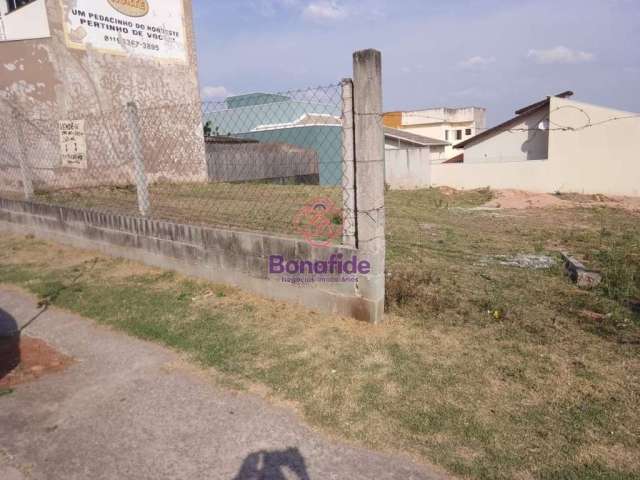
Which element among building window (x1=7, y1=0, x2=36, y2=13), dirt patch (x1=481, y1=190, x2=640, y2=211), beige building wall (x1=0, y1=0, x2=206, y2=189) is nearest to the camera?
beige building wall (x1=0, y1=0, x2=206, y2=189)

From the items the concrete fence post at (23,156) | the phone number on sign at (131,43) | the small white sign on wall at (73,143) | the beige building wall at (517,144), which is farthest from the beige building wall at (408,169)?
the concrete fence post at (23,156)

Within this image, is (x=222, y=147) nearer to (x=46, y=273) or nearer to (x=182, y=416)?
(x=46, y=273)

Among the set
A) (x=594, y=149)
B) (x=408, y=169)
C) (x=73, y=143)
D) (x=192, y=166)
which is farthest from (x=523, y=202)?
(x=73, y=143)

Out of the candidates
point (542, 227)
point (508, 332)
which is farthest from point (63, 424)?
point (542, 227)

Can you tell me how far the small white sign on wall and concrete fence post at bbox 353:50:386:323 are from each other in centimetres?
473

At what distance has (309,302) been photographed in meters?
3.60

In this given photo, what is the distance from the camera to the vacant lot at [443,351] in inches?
79.7

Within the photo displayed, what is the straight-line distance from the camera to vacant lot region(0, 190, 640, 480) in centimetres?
202

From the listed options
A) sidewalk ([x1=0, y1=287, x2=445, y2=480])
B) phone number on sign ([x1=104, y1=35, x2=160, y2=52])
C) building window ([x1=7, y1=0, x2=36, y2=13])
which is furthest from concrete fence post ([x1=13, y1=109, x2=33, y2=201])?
building window ([x1=7, y1=0, x2=36, y2=13])

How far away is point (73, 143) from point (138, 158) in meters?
2.11

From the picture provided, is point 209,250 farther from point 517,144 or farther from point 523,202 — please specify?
point 517,144

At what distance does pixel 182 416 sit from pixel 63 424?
0.68m

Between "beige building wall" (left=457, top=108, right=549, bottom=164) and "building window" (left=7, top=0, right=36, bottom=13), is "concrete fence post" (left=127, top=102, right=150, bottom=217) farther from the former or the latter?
"beige building wall" (left=457, top=108, right=549, bottom=164)

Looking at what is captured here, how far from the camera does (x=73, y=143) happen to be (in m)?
6.00
